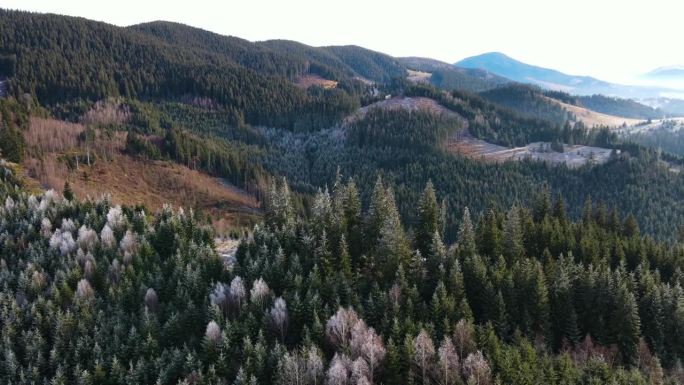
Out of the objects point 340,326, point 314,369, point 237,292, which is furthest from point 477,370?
point 237,292

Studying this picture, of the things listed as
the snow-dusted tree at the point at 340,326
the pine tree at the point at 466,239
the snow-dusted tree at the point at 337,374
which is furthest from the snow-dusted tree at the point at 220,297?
the pine tree at the point at 466,239

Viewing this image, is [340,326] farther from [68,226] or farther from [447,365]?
[68,226]

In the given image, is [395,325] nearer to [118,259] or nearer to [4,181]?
[118,259]

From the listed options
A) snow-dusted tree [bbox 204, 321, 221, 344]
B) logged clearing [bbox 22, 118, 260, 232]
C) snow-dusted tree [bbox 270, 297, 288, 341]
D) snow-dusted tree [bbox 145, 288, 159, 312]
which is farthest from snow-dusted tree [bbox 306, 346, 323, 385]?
logged clearing [bbox 22, 118, 260, 232]

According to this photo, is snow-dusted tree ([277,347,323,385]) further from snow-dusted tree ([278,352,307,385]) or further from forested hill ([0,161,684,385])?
forested hill ([0,161,684,385])

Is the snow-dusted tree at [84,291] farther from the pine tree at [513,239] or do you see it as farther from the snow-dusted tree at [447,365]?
the pine tree at [513,239]

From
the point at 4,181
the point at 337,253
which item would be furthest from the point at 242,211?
the point at 337,253
